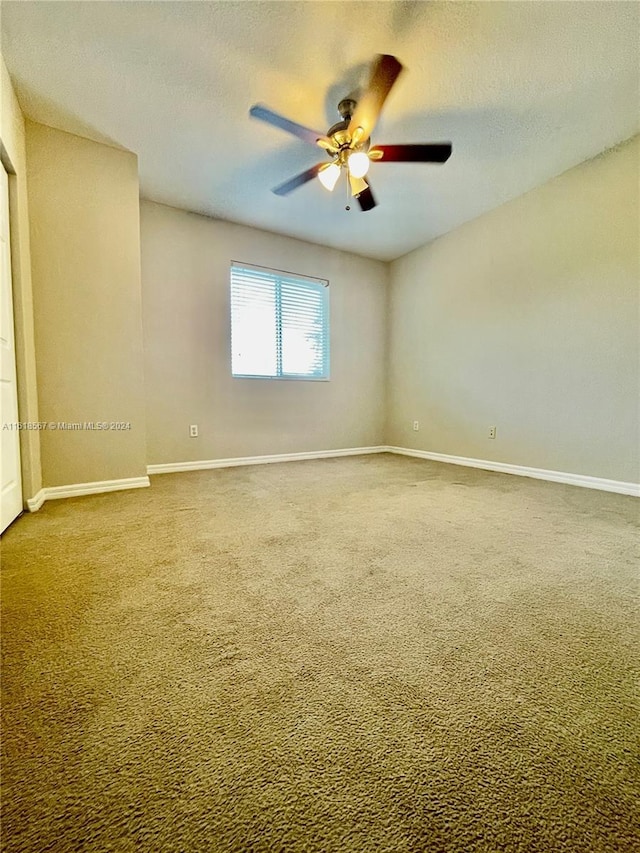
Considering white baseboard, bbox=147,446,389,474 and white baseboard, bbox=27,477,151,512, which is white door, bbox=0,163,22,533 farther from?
white baseboard, bbox=147,446,389,474

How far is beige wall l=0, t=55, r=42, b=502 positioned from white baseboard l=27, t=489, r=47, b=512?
0.02 meters

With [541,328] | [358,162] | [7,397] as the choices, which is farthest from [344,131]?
[7,397]

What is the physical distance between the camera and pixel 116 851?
1.63 ft

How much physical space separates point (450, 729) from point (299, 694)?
32cm

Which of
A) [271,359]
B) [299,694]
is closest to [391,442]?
[271,359]

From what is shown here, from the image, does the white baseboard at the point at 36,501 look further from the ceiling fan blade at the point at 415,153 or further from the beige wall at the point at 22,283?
the ceiling fan blade at the point at 415,153

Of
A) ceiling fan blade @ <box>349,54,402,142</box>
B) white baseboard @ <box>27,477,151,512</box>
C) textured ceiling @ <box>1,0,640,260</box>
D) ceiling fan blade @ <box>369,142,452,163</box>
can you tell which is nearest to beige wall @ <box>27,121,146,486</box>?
white baseboard @ <box>27,477,151,512</box>

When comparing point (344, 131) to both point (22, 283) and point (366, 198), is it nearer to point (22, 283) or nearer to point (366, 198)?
point (366, 198)

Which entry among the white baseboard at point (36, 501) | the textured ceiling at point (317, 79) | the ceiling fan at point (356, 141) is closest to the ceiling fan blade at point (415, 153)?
the ceiling fan at point (356, 141)

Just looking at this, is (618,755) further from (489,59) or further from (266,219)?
(266,219)

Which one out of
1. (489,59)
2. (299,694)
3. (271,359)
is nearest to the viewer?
(299,694)

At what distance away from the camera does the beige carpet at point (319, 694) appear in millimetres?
534

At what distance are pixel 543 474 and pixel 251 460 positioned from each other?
9.31 ft

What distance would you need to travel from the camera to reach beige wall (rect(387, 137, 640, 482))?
2557 millimetres
